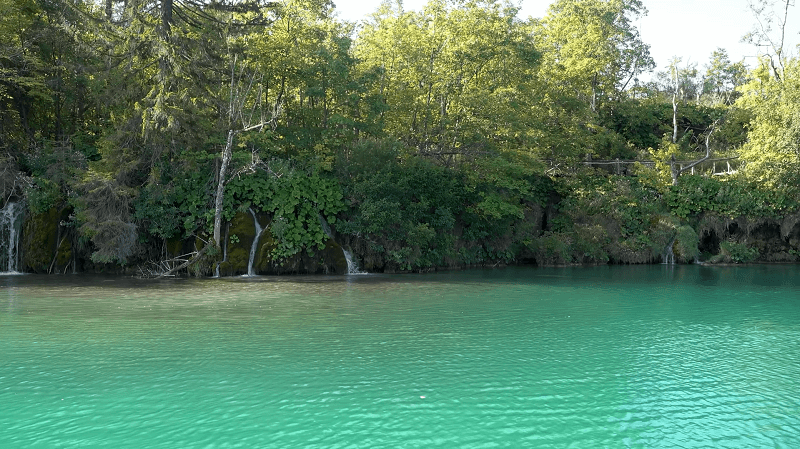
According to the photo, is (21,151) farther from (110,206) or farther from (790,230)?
(790,230)

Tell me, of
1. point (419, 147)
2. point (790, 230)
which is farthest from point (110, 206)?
point (790, 230)

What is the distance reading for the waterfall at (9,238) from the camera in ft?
72.3

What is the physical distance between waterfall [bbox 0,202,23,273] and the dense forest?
0.97 ft

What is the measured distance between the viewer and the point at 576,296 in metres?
16.8

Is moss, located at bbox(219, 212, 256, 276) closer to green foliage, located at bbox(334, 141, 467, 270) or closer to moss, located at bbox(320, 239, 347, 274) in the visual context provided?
moss, located at bbox(320, 239, 347, 274)

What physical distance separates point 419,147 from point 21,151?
53.4ft

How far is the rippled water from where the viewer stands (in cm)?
620

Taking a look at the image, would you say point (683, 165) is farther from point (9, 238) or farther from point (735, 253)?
point (9, 238)

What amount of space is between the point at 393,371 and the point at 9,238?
19243mm

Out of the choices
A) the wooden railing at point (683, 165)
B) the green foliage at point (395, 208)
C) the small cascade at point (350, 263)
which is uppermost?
the wooden railing at point (683, 165)

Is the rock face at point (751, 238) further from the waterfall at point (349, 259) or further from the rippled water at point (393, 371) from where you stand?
the waterfall at point (349, 259)

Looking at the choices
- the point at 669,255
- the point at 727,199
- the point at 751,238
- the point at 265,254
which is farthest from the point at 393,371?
the point at 751,238

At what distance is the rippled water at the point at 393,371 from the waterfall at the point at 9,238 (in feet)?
24.5

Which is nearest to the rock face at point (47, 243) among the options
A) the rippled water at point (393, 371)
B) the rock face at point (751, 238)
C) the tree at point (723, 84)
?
the rippled water at point (393, 371)
